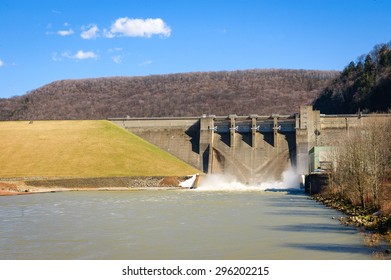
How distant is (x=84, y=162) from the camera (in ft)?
251

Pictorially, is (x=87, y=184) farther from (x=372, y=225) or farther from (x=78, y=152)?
(x=372, y=225)

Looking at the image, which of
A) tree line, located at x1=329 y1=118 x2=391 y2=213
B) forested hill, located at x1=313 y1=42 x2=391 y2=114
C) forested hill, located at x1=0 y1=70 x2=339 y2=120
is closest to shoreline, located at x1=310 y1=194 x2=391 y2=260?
tree line, located at x1=329 y1=118 x2=391 y2=213

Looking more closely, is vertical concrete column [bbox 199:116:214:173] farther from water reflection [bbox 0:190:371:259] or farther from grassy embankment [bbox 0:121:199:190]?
water reflection [bbox 0:190:371:259]

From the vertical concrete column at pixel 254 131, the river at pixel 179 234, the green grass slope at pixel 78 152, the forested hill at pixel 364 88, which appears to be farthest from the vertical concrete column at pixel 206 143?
the river at pixel 179 234

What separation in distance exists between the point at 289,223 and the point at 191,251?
993cm

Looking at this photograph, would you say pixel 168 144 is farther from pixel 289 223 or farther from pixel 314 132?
pixel 289 223

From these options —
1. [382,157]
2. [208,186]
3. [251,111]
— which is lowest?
[208,186]

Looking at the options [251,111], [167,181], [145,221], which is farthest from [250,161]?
[251,111]

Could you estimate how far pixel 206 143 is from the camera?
267 feet

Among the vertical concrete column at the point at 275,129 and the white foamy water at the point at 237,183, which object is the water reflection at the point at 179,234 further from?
the vertical concrete column at the point at 275,129

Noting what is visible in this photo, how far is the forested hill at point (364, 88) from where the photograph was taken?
101m

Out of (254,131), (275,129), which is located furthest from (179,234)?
(254,131)

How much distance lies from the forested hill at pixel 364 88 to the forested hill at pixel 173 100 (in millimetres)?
42448

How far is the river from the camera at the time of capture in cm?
1894
